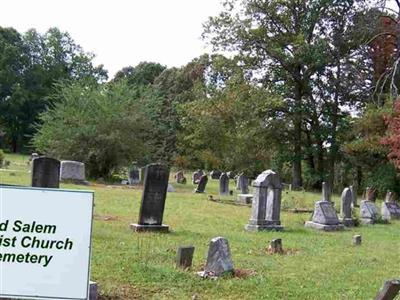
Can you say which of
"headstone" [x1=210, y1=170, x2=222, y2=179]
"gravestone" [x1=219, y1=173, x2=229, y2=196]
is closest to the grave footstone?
"gravestone" [x1=219, y1=173, x2=229, y2=196]

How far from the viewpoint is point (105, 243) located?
10578 mm

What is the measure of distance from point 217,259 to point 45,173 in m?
3.25

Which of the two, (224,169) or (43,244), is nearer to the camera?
(43,244)

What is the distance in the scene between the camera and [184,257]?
8672 millimetres

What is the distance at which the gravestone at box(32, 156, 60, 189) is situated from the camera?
9.34 meters

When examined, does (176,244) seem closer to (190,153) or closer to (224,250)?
(224,250)

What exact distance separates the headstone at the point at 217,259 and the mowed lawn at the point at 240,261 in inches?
7.3

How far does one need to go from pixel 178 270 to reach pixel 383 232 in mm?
9946

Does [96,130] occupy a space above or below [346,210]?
above

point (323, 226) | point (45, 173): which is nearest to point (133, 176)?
point (323, 226)

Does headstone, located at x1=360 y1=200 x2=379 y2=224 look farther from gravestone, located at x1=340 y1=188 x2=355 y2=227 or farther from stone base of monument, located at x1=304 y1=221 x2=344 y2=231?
stone base of monument, located at x1=304 y1=221 x2=344 y2=231

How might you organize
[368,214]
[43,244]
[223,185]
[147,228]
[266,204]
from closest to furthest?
[43,244], [147,228], [266,204], [368,214], [223,185]

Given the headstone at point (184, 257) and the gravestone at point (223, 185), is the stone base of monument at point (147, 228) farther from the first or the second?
the gravestone at point (223, 185)

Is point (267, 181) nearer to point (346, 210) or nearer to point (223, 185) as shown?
point (346, 210)
